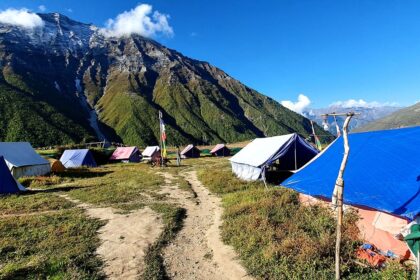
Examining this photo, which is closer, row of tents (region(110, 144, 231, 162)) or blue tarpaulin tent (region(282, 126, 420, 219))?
blue tarpaulin tent (region(282, 126, 420, 219))

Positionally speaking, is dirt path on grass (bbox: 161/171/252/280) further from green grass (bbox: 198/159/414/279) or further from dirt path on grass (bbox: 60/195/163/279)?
dirt path on grass (bbox: 60/195/163/279)

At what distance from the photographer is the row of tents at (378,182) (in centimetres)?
1003

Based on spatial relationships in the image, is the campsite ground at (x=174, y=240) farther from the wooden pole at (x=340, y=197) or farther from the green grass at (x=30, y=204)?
the wooden pole at (x=340, y=197)

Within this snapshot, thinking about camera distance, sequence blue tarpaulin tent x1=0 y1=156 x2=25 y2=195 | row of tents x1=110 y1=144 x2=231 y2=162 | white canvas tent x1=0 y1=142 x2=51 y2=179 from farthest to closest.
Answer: row of tents x1=110 y1=144 x2=231 y2=162 < white canvas tent x1=0 y1=142 x2=51 y2=179 < blue tarpaulin tent x1=0 y1=156 x2=25 y2=195

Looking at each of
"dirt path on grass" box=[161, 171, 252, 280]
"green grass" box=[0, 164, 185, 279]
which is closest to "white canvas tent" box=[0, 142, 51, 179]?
"green grass" box=[0, 164, 185, 279]

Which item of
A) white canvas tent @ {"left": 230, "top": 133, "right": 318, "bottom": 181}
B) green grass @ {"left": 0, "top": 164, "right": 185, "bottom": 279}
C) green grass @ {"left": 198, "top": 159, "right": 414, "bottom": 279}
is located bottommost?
green grass @ {"left": 0, "top": 164, "right": 185, "bottom": 279}

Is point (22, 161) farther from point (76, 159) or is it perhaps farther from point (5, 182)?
point (76, 159)

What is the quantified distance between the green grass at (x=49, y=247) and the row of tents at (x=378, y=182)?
906 cm

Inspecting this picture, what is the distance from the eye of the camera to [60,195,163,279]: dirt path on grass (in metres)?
10.2

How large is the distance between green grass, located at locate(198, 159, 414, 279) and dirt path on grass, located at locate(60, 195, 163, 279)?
330 cm

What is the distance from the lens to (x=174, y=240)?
12898 mm

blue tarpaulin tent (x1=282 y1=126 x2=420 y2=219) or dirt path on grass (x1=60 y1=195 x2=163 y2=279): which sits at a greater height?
blue tarpaulin tent (x1=282 y1=126 x2=420 y2=219)

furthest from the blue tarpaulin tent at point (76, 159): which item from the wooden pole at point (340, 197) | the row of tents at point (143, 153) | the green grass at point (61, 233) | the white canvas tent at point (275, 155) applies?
the wooden pole at point (340, 197)

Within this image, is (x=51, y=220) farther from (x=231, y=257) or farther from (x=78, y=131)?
(x=78, y=131)
